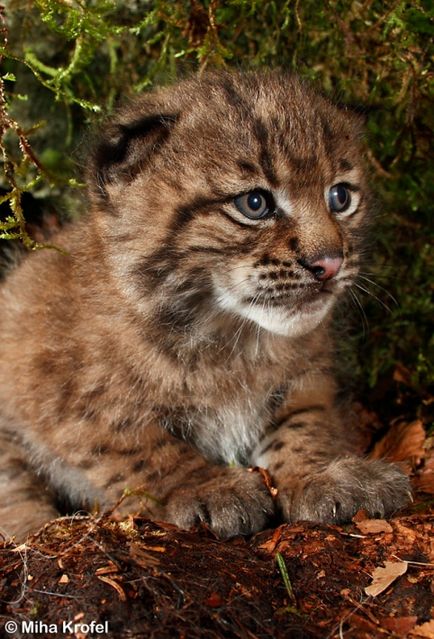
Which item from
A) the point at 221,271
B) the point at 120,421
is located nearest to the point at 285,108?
the point at 221,271

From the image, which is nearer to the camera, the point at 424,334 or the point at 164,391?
the point at 164,391

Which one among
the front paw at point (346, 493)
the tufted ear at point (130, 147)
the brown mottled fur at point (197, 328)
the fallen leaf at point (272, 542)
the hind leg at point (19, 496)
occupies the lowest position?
the hind leg at point (19, 496)

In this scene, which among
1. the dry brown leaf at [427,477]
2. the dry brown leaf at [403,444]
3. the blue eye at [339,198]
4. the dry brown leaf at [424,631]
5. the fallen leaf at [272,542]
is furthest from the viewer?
the dry brown leaf at [403,444]

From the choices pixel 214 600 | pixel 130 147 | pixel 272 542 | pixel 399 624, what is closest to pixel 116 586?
pixel 214 600

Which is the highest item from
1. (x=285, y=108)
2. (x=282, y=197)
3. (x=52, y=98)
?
(x=52, y=98)

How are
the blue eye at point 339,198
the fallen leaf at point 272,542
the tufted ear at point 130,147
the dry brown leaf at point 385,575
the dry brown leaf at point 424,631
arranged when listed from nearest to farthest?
the dry brown leaf at point 424,631 → the dry brown leaf at point 385,575 → the fallen leaf at point 272,542 → the tufted ear at point 130,147 → the blue eye at point 339,198

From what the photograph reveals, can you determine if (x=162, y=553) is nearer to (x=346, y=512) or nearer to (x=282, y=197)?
(x=346, y=512)

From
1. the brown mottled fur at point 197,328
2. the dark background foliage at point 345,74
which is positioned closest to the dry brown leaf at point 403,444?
the dark background foliage at point 345,74

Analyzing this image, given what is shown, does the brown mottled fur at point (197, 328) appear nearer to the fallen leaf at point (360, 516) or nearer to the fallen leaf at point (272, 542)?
the fallen leaf at point (360, 516)
